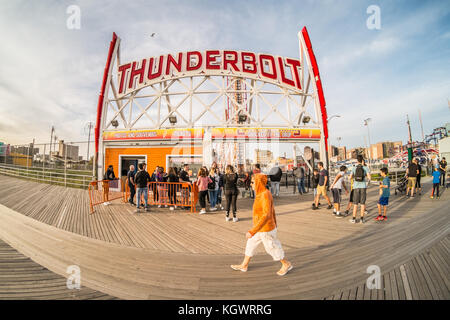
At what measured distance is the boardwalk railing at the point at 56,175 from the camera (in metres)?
12.3

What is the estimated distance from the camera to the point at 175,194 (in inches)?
305

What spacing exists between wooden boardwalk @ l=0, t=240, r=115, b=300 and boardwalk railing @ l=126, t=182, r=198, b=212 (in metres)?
4.53

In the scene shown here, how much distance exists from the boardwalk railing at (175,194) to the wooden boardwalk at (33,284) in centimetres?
453

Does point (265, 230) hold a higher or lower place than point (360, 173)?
lower

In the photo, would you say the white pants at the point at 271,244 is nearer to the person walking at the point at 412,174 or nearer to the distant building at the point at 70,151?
the person walking at the point at 412,174

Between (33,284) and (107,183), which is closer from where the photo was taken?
(33,284)

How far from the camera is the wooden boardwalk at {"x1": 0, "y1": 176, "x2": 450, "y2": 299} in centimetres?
268

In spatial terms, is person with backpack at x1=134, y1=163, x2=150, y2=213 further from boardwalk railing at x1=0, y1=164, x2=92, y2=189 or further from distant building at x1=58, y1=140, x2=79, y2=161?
distant building at x1=58, y1=140, x2=79, y2=161

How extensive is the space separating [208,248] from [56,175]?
16.5m

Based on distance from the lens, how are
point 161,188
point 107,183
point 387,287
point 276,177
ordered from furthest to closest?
point 276,177 < point 107,183 < point 161,188 < point 387,287

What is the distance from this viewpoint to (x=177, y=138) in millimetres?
11445

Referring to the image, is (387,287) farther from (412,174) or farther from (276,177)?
(412,174)

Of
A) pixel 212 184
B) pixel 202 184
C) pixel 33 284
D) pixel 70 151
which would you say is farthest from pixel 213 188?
pixel 70 151
